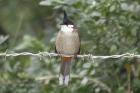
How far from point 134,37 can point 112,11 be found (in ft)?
1.41

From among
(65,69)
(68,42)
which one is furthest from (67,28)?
(65,69)

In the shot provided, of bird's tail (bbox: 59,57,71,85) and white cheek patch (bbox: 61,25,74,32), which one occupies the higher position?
white cheek patch (bbox: 61,25,74,32)

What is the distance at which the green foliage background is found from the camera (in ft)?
24.8

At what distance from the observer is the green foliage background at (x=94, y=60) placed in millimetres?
7574

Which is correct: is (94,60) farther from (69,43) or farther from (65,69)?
(69,43)

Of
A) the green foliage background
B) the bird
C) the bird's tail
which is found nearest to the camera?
the bird

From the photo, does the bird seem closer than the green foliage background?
Yes

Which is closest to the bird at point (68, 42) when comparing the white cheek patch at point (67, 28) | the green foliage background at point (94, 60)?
the white cheek patch at point (67, 28)

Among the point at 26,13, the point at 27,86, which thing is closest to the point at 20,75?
the point at 27,86

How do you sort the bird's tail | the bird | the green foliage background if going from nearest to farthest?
1. the bird
2. the bird's tail
3. the green foliage background

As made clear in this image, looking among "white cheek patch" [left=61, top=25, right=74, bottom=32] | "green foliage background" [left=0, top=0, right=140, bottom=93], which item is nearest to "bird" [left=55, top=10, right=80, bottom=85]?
"white cheek patch" [left=61, top=25, right=74, bottom=32]

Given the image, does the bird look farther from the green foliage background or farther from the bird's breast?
the green foliage background

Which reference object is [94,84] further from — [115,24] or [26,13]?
[26,13]

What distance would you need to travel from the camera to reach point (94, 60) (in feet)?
24.7
